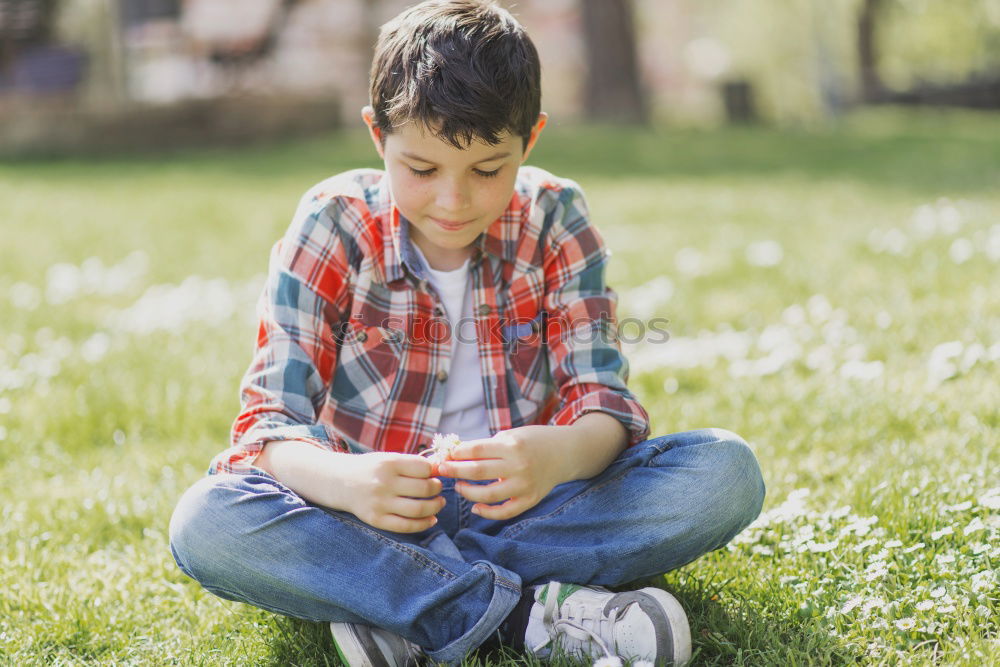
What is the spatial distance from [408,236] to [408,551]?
68 centimetres

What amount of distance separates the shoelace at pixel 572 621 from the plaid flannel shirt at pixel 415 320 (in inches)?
15.1

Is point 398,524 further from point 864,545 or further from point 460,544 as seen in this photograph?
point 864,545

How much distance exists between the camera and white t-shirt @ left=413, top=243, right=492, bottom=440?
2.31 meters

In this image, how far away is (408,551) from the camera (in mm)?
1987

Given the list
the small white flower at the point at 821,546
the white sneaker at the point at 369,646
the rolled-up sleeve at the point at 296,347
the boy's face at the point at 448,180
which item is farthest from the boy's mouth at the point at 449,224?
the small white flower at the point at 821,546

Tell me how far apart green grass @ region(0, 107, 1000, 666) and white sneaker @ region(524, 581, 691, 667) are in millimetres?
118

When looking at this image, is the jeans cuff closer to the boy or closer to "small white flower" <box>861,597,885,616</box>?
the boy

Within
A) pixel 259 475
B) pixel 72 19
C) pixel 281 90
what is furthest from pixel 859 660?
pixel 72 19

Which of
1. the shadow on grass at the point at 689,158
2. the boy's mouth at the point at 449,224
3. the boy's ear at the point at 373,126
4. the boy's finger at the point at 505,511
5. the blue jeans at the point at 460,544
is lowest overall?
the shadow on grass at the point at 689,158

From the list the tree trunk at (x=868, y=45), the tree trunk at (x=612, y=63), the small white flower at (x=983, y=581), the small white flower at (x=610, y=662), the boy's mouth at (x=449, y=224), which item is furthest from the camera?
the tree trunk at (x=868, y=45)

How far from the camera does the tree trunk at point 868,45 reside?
2045 centimetres

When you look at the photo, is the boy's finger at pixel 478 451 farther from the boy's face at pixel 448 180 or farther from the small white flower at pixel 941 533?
the small white flower at pixel 941 533

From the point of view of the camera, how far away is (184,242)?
20.6 feet

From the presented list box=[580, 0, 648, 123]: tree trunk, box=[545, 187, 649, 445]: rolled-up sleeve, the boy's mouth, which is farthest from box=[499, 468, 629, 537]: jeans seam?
box=[580, 0, 648, 123]: tree trunk
